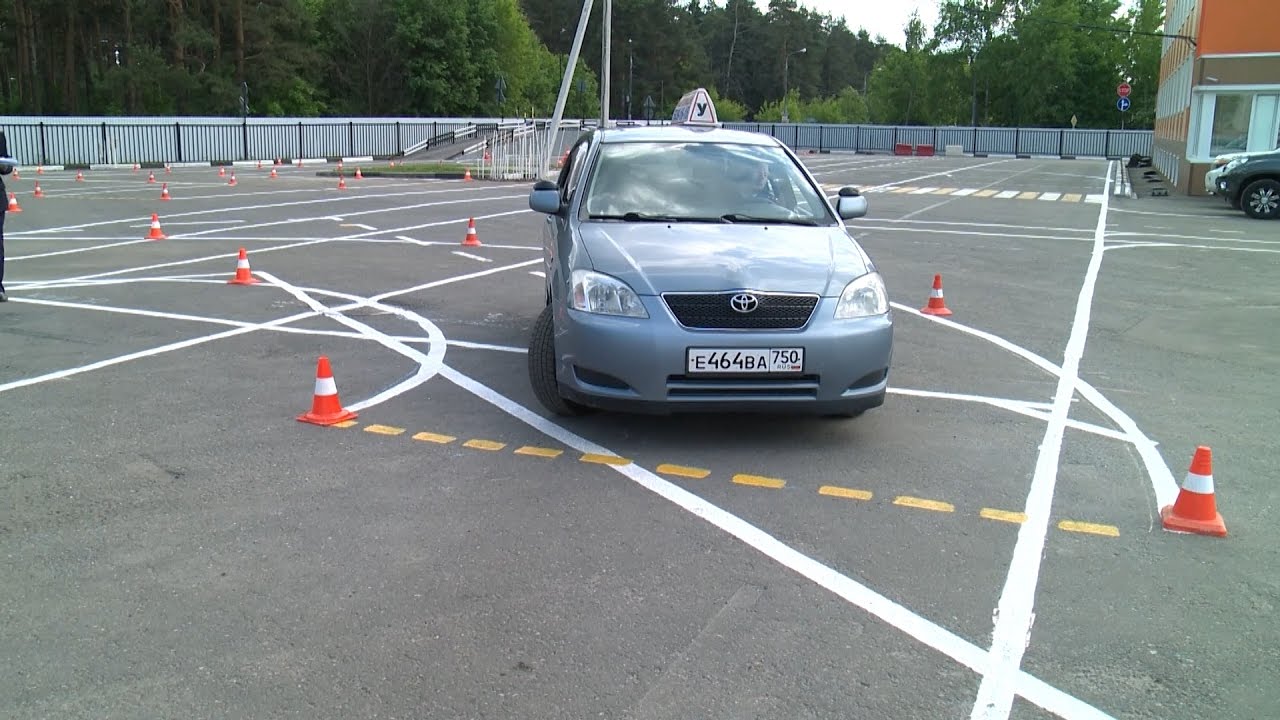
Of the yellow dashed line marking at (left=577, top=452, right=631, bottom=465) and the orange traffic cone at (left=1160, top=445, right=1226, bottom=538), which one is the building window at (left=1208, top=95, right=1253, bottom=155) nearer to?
the orange traffic cone at (left=1160, top=445, right=1226, bottom=538)

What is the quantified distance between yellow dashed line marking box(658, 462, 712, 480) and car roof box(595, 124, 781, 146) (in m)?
2.86

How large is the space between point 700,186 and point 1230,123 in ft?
86.3

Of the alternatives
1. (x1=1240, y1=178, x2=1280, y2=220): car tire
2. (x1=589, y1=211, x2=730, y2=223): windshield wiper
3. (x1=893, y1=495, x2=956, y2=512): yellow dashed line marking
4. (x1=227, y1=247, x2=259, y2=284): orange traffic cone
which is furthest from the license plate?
(x1=1240, y1=178, x2=1280, y2=220): car tire

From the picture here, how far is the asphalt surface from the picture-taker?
3570 mm

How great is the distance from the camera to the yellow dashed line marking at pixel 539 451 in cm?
597

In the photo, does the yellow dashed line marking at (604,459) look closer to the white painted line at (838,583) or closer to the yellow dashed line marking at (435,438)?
the white painted line at (838,583)

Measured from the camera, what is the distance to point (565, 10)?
110562mm

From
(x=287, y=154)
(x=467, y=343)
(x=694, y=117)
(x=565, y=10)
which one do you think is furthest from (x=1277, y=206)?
(x=565, y=10)

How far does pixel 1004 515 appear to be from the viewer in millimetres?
5145

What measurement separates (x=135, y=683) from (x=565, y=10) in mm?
113150

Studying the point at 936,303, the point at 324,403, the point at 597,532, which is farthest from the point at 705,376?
the point at 936,303

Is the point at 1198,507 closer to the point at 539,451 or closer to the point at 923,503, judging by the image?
the point at 923,503

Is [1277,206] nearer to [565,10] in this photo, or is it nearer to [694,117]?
[694,117]

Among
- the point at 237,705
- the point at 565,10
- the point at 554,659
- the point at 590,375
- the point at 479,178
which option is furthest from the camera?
the point at 565,10
